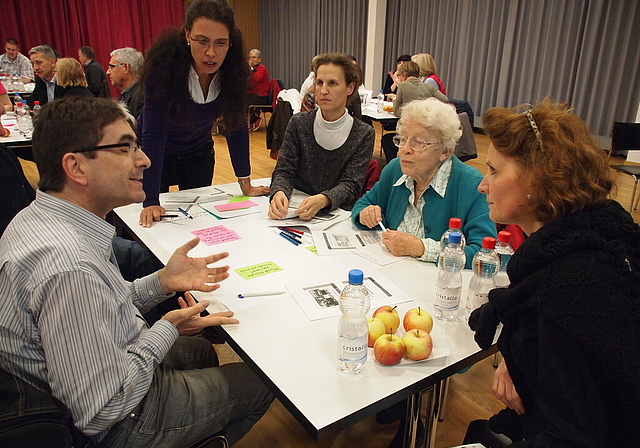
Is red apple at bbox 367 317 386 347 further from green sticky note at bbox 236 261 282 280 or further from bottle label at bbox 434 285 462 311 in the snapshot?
green sticky note at bbox 236 261 282 280

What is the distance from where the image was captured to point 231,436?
1.36m

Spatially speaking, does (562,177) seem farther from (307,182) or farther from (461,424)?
(307,182)

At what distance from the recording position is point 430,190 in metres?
1.88

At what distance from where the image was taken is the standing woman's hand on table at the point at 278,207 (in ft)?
6.95

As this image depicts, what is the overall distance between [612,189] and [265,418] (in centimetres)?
159

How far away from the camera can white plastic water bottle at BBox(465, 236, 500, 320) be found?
135cm

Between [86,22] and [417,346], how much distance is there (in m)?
11.4

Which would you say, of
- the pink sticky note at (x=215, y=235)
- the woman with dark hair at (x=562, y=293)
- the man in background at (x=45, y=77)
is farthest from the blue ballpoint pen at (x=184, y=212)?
the man in background at (x=45, y=77)

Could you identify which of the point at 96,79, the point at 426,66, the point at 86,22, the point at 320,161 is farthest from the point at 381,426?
the point at 86,22

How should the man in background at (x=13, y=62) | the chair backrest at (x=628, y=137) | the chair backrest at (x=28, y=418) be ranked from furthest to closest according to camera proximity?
1. the man in background at (x=13, y=62)
2. the chair backrest at (x=628, y=137)
3. the chair backrest at (x=28, y=418)

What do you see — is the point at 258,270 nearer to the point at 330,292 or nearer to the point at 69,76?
the point at 330,292

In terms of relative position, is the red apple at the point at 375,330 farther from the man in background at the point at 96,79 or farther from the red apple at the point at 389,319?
the man in background at the point at 96,79

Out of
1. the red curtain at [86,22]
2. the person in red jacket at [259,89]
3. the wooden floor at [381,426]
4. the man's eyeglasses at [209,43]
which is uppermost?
the red curtain at [86,22]

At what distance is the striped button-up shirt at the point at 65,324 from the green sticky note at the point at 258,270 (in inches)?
21.2
